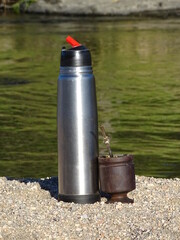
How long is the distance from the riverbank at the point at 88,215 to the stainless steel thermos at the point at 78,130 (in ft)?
0.45

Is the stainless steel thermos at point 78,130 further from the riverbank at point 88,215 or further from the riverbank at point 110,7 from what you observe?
the riverbank at point 110,7

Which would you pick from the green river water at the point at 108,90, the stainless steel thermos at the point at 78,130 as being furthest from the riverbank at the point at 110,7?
the stainless steel thermos at the point at 78,130

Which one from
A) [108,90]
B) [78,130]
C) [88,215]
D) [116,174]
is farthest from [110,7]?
[88,215]

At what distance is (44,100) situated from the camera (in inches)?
542

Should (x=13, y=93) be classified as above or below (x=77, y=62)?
below

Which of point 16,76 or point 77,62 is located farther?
point 16,76

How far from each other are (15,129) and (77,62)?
15.5ft

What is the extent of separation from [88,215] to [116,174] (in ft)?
1.38

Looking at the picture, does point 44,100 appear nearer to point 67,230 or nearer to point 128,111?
point 128,111

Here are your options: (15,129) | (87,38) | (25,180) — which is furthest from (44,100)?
(87,38)

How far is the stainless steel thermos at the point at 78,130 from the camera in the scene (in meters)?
6.94

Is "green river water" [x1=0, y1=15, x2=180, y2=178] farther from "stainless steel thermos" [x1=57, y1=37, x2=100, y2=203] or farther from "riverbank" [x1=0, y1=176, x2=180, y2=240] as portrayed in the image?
"stainless steel thermos" [x1=57, y1=37, x2=100, y2=203]

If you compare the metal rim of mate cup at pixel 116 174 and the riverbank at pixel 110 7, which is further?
the riverbank at pixel 110 7

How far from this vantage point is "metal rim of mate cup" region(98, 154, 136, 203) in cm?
681
